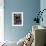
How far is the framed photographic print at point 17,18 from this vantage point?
5363mm

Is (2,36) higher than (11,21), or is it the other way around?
(11,21)

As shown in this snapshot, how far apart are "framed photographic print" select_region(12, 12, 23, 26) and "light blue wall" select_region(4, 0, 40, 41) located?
Answer: 0.12 metres

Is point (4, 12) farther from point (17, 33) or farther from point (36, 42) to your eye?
point (36, 42)

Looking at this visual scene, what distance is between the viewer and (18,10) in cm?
533

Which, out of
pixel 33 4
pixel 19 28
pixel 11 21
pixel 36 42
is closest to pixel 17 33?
pixel 19 28

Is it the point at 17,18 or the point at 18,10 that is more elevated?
the point at 18,10

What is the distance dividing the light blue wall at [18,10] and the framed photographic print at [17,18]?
0.41 ft

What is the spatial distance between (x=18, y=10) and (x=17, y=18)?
34 cm

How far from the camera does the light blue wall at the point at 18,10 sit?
5312 millimetres

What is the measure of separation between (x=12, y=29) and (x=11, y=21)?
13.0 inches

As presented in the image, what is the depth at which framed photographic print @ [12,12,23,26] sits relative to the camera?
536 cm

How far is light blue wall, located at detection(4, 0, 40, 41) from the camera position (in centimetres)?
531

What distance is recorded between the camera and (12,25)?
5.35m

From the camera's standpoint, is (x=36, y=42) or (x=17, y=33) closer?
(x=36, y=42)
